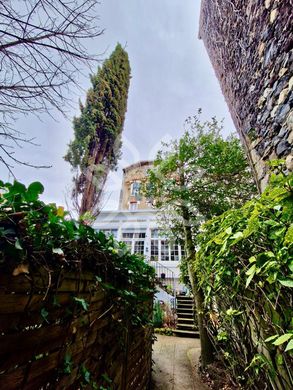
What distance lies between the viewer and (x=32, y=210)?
2.06ft

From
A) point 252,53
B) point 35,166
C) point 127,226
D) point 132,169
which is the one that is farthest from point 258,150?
point 132,169

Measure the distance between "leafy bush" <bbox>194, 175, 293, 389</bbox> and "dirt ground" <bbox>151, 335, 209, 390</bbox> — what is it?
283cm

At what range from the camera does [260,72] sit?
88.8 inches

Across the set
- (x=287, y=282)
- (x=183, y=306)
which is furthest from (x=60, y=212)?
(x=183, y=306)

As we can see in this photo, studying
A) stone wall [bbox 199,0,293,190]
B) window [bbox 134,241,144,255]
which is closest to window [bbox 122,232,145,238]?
window [bbox 134,241,144,255]

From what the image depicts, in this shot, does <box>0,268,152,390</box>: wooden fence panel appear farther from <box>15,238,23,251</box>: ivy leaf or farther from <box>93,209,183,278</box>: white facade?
<box>93,209,183,278</box>: white facade

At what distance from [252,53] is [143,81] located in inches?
101

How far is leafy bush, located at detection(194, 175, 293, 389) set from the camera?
898mm

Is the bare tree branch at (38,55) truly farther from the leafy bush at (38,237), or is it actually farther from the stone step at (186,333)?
the stone step at (186,333)

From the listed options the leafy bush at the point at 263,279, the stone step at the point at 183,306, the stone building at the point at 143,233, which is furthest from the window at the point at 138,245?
the leafy bush at the point at 263,279

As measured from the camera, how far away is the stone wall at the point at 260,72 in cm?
181

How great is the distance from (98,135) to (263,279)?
6618 mm

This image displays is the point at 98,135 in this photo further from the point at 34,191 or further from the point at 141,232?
the point at 141,232

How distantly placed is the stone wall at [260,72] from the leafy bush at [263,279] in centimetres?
96
